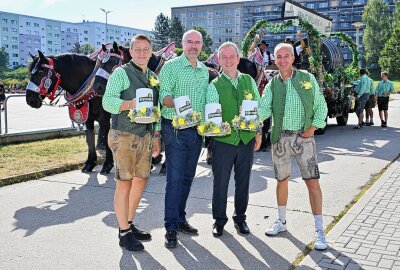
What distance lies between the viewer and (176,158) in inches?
167

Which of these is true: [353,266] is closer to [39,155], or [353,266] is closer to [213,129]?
[213,129]

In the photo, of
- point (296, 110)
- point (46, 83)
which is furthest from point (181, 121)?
point (46, 83)

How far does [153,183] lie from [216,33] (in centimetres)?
10799

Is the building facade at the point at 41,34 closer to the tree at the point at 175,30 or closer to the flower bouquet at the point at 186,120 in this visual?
the tree at the point at 175,30

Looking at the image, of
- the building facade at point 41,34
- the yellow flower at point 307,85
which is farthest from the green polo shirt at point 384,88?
the building facade at point 41,34

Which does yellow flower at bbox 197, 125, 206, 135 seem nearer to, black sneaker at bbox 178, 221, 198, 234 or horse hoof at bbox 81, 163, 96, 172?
black sneaker at bbox 178, 221, 198, 234

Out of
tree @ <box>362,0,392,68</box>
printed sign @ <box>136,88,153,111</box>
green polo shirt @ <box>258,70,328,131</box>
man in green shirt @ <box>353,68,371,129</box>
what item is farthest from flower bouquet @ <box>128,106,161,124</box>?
tree @ <box>362,0,392,68</box>

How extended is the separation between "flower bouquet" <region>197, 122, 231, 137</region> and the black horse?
3.62m

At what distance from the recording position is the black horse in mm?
7059

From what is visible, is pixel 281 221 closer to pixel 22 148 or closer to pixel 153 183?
pixel 153 183

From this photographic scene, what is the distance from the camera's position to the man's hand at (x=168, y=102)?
407 cm

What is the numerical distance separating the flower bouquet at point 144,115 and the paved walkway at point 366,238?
5.90 ft

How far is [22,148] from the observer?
9344mm

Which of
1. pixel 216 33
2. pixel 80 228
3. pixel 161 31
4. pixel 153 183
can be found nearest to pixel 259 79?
pixel 153 183
